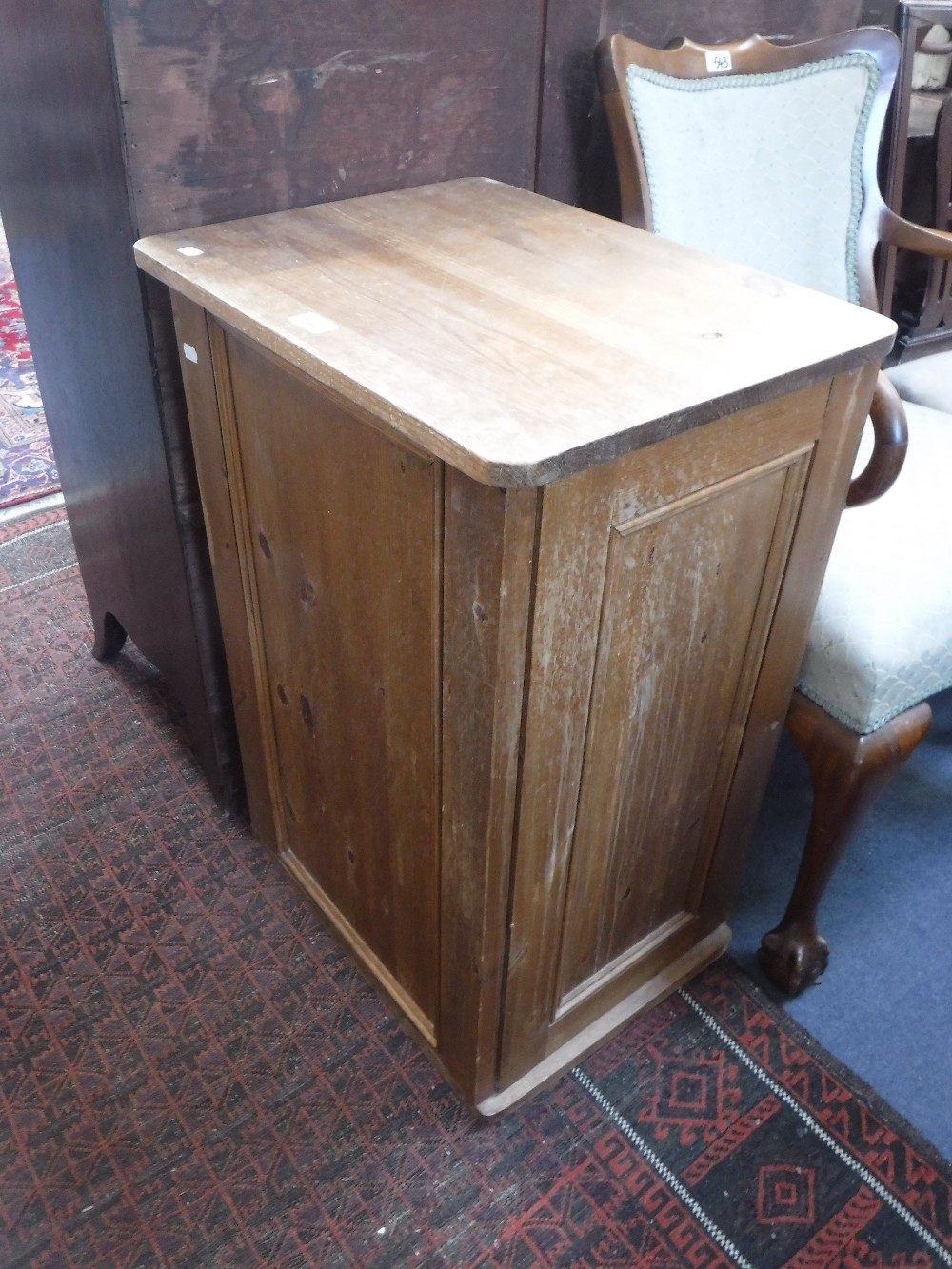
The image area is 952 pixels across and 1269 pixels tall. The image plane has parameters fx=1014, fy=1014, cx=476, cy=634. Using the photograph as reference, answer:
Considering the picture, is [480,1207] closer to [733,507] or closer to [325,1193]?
[325,1193]

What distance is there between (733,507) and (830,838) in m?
0.48

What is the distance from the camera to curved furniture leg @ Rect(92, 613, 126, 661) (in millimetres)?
→ 1657

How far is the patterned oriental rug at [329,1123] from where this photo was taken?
1.01 meters

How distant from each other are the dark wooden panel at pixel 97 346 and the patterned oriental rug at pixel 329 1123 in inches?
9.9

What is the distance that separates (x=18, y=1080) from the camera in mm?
1136

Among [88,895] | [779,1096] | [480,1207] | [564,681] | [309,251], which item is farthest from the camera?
[88,895]

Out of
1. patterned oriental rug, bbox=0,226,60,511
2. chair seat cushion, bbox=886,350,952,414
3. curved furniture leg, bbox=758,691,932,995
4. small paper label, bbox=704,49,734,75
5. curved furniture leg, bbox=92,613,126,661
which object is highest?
small paper label, bbox=704,49,734,75

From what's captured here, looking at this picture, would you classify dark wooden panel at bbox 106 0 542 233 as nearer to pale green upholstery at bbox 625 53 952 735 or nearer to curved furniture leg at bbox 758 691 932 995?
pale green upholstery at bbox 625 53 952 735

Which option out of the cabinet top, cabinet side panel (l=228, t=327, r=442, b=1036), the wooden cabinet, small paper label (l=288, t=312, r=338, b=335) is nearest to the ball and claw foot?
the wooden cabinet

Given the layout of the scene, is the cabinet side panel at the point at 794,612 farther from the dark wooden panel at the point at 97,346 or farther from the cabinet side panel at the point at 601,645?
the dark wooden panel at the point at 97,346

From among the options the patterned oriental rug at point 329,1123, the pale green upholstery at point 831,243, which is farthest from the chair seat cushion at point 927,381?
the patterned oriental rug at point 329,1123

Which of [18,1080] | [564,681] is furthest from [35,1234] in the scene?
[564,681]

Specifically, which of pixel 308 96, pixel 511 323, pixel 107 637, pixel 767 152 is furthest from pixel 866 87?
pixel 107 637

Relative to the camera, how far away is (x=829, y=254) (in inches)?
56.9
